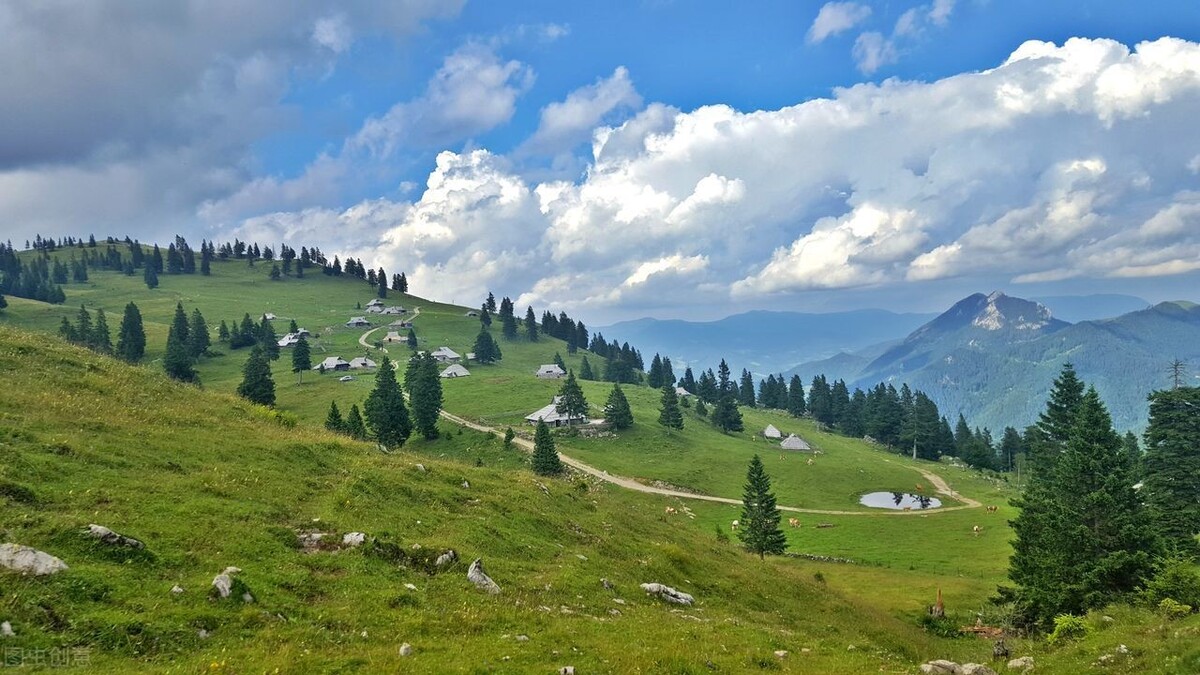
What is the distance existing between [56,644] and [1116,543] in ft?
126

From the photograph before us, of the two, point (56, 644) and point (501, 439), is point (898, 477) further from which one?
point (56, 644)

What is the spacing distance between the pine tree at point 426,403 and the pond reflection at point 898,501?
2789 inches

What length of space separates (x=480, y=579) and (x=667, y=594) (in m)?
8.20

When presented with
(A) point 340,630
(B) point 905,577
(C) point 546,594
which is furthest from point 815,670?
(B) point 905,577

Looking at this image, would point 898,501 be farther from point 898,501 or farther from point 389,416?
point 389,416

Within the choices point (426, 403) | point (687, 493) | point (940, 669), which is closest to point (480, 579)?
point (940, 669)

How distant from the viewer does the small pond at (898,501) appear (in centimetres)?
8888

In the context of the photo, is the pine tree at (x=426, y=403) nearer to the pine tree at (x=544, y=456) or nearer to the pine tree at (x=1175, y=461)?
the pine tree at (x=544, y=456)

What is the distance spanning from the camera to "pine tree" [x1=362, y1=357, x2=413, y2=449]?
3516 inches

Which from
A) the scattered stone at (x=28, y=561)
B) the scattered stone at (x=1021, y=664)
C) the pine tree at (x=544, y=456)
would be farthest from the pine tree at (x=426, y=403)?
the scattered stone at (x=1021, y=664)

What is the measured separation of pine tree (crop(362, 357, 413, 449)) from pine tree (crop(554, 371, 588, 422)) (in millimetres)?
31321

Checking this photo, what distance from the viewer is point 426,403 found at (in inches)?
3922

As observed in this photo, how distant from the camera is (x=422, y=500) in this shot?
979 inches

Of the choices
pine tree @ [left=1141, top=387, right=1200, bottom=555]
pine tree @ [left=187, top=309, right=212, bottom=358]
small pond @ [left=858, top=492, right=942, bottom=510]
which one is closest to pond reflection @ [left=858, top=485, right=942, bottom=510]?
small pond @ [left=858, top=492, right=942, bottom=510]
